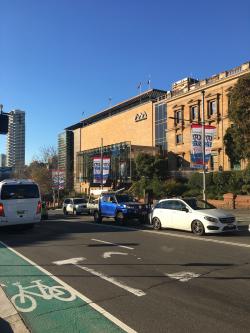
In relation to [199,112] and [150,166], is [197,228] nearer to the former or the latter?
[150,166]

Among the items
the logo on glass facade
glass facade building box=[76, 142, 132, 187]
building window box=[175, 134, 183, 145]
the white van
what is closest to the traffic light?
the white van

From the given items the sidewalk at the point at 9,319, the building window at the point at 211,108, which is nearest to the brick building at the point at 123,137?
the building window at the point at 211,108

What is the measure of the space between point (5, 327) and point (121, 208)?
19.5 m

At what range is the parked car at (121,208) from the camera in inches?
1020

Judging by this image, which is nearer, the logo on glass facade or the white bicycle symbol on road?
the white bicycle symbol on road

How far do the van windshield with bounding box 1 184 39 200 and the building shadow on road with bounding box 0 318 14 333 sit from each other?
605 inches

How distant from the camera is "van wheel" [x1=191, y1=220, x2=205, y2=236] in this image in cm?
1814

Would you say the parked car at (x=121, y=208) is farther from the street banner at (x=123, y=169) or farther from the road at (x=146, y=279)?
the street banner at (x=123, y=169)

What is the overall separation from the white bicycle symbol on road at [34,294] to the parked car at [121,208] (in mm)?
16494

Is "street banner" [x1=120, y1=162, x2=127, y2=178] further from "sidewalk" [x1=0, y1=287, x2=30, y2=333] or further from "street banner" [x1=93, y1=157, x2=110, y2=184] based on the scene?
"sidewalk" [x1=0, y1=287, x2=30, y2=333]

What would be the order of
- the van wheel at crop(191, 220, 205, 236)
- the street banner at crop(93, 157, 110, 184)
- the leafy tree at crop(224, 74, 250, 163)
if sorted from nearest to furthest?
the van wheel at crop(191, 220, 205, 236), the leafy tree at crop(224, 74, 250, 163), the street banner at crop(93, 157, 110, 184)

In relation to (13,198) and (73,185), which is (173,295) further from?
(73,185)

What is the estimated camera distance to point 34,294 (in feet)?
28.3

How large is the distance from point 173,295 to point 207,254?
4.97 metres
